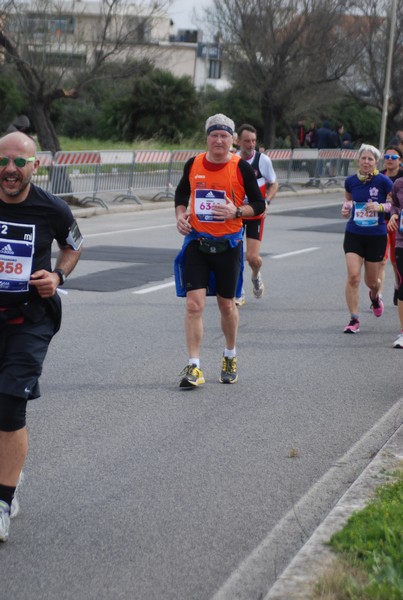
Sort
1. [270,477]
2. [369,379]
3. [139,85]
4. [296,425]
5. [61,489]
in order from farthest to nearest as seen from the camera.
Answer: [139,85]
[369,379]
[296,425]
[270,477]
[61,489]

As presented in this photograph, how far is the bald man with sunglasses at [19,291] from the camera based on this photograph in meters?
5.00

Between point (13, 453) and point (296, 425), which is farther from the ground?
point (13, 453)

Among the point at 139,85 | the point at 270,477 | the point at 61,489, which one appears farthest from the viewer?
the point at 139,85

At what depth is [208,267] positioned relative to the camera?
27.6 feet

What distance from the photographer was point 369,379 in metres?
9.02

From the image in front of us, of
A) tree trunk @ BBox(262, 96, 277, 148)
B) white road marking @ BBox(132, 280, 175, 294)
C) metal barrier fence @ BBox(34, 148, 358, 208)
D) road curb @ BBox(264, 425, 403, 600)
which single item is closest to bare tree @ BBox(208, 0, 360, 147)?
Answer: tree trunk @ BBox(262, 96, 277, 148)

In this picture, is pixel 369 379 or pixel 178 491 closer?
pixel 178 491

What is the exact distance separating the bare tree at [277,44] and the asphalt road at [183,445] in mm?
27722

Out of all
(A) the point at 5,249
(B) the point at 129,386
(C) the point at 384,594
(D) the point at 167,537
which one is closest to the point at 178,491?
(D) the point at 167,537

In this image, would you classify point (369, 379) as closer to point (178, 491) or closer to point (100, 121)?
point (178, 491)

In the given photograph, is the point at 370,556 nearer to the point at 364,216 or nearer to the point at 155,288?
the point at 364,216

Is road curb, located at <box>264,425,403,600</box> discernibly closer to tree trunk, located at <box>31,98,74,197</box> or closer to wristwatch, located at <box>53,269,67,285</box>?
wristwatch, located at <box>53,269,67,285</box>

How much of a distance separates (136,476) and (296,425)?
5.40 ft

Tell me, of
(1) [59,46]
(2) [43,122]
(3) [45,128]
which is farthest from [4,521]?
(1) [59,46]
